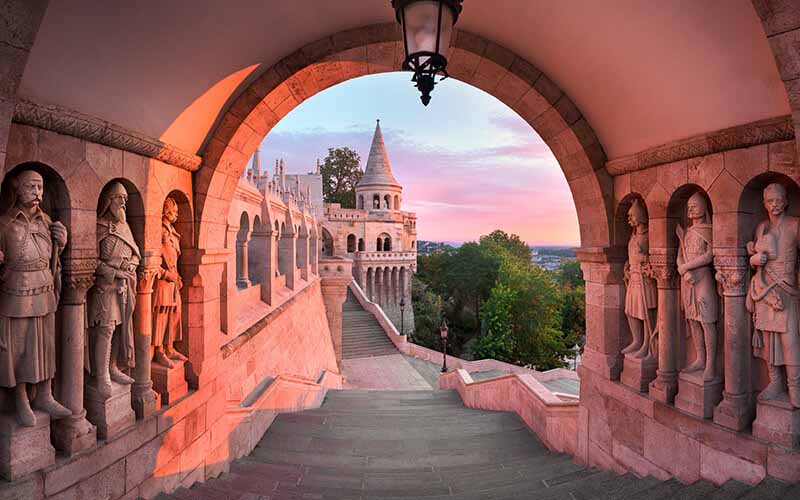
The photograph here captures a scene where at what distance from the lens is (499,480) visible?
4340 millimetres

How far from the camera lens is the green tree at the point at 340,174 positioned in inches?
1951

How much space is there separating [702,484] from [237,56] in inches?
215

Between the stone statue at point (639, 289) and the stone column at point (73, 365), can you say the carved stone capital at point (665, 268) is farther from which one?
the stone column at point (73, 365)

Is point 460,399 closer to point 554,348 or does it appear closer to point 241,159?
point 241,159

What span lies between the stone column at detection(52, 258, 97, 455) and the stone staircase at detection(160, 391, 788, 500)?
3.56 ft

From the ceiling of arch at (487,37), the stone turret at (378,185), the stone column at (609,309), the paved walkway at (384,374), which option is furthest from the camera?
the stone turret at (378,185)

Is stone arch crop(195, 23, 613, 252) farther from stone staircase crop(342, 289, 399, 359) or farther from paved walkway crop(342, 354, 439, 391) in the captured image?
stone staircase crop(342, 289, 399, 359)

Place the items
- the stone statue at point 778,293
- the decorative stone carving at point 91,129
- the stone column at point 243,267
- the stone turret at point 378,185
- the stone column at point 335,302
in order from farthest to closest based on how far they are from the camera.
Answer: the stone turret at point 378,185
the stone column at point 335,302
the stone column at point 243,267
the stone statue at point 778,293
the decorative stone carving at point 91,129

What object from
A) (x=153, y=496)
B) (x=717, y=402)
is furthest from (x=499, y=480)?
(x=153, y=496)

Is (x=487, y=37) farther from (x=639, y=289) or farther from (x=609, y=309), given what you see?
(x=609, y=309)

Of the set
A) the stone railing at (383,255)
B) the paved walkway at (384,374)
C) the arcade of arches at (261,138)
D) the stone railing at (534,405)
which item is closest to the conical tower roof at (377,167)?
the stone railing at (383,255)

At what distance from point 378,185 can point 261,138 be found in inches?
1513

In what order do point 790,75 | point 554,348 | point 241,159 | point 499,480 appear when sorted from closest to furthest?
point 790,75 → point 499,480 → point 241,159 → point 554,348

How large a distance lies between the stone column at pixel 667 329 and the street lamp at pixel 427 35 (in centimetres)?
305
